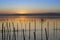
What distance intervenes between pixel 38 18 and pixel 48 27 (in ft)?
1.15

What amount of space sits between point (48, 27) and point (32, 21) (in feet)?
1.54

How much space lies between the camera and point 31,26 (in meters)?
4.28

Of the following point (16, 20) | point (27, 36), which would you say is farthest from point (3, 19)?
point (27, 36)

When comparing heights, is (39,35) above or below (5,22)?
below

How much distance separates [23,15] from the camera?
14.6ft

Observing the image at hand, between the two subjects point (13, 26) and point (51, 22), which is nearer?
point (13, 26)

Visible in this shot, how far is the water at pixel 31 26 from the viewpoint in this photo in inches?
155

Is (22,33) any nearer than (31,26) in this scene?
Yes

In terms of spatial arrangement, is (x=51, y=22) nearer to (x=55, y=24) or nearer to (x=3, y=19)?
(x=55, y=24)

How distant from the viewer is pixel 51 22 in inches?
176

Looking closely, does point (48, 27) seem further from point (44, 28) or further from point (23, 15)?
point (23, 15)

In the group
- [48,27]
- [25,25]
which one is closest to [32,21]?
[25,25]

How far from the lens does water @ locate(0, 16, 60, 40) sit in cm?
394

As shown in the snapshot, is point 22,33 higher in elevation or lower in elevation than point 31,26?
lower
